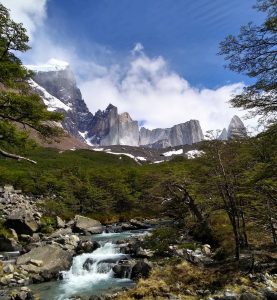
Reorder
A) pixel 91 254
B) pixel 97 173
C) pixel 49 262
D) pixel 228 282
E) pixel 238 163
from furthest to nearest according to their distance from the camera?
1. pixel 97 173
2. pixel 91 254
3. pixel 49 262
4. pixel 238 163
5. pixel 228 282

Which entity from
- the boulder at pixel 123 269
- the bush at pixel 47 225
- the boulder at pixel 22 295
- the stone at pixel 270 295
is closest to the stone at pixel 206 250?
the boulder at pixel 123 269

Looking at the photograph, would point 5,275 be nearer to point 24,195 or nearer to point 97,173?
point 24,195

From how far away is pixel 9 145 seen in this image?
19328mm

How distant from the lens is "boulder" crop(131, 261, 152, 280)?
24691 millimetres

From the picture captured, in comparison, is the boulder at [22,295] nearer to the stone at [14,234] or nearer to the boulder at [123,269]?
the boulder at [123,269]

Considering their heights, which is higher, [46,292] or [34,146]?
[34,146]

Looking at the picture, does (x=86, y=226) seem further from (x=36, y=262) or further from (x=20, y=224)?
(x=36, y=262)

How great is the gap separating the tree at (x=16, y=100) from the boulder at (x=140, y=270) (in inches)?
457

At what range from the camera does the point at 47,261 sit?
29094mm

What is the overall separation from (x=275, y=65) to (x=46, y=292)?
1903 cm

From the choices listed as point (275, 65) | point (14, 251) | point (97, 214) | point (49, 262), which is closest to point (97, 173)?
point (97, 214)

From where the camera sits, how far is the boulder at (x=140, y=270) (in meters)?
24.7

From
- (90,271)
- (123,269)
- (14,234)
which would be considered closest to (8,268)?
(90,271)

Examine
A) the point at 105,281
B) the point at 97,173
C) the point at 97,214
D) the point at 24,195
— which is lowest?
the point at 105,281
